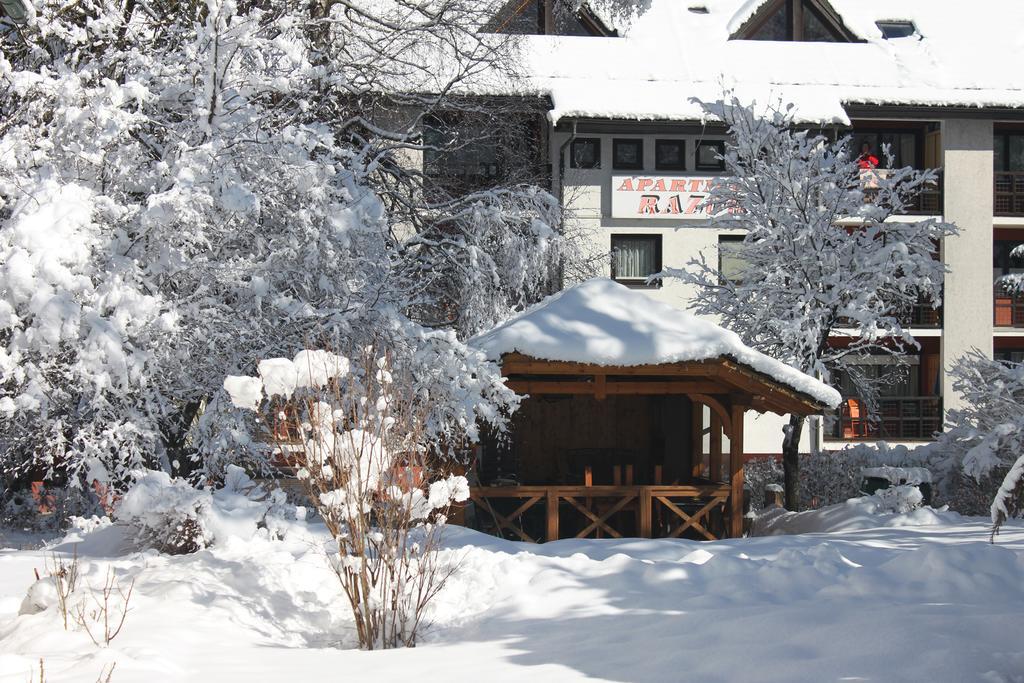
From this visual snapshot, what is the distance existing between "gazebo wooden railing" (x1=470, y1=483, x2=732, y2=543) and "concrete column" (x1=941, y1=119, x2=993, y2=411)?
1503cm

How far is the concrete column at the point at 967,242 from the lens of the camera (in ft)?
90.9

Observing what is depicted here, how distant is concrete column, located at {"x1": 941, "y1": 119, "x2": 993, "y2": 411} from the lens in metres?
27.7

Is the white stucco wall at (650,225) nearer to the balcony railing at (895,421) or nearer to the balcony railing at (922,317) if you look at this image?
the balcony railing at (895,421)

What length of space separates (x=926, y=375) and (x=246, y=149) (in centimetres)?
2244

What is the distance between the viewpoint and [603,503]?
51.1 feet

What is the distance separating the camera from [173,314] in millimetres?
10602

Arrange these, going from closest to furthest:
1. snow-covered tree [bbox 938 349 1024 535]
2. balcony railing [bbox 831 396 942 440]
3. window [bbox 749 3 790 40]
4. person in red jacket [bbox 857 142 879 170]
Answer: snow-covered tree [bbox 938 349 1024 535], person in red jacket [bbox 857 142 879 170], balcony railing [bbox 831 396 942 440], window [bbox 749 3 790 40]

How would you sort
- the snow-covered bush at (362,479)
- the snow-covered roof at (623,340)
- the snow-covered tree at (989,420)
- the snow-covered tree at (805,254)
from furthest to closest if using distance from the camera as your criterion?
the snow-covered tree at (805,254) → the snow-covered tree at (989,420) → the snow-covered roof at (623,340) → the snow-covered bush at (362,479)

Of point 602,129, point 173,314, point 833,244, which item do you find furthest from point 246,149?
point 602,129

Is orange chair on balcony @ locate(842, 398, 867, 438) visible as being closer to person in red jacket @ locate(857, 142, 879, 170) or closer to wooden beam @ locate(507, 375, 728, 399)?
person in red jacket @ locate(857, 142, 879, 170)

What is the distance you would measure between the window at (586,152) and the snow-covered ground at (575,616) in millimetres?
15405

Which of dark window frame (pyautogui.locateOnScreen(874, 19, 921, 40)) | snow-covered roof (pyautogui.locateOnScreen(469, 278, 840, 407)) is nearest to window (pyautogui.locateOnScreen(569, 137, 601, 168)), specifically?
dark window frame (pyautogui.locateOnScreen(874, 19, 921, 40))

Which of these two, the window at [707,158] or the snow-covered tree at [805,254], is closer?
the snow-covered tree at [805,254]

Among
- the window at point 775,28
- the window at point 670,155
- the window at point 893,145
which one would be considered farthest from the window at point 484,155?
the window at point 893,145
